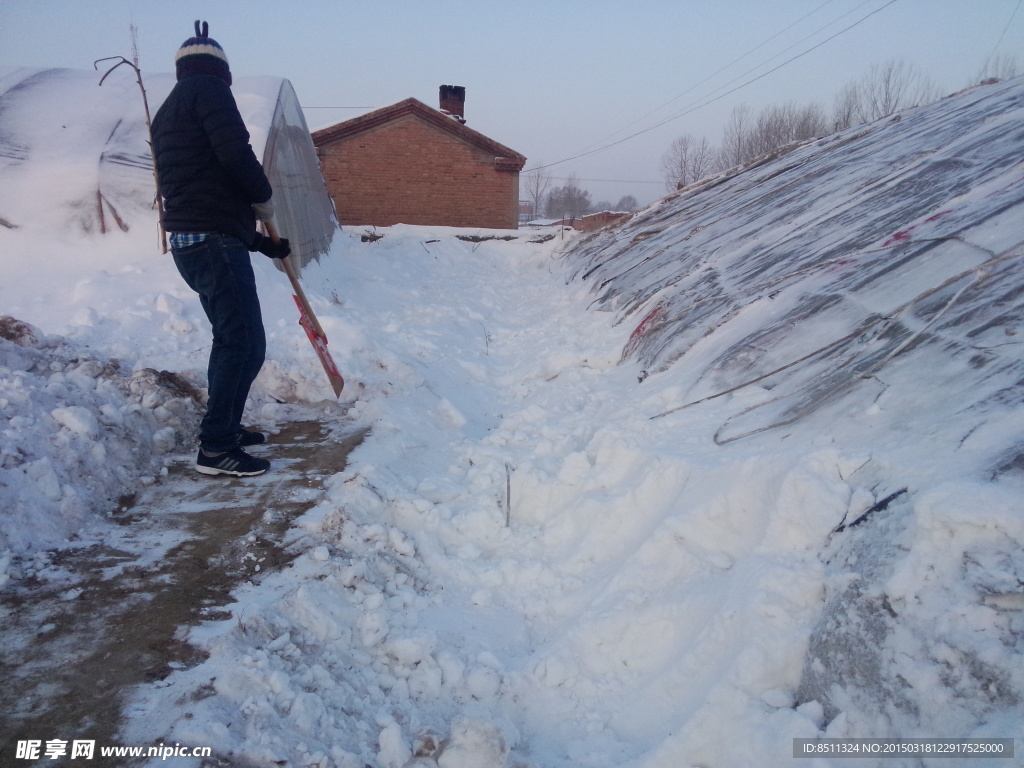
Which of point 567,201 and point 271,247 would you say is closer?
point 271,247

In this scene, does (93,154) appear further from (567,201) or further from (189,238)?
(567,201)

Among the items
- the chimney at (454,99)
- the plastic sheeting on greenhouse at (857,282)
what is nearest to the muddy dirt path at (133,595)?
the plastic sheeting on greenhouse at (857,282)

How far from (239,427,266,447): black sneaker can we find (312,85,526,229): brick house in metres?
15.9

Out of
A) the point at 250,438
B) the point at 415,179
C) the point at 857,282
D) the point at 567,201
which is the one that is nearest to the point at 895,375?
the point at 857,282

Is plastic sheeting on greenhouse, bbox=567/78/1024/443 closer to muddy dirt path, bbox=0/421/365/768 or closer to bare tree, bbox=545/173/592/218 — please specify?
muddy dirt path, bbox=0/421/365/768

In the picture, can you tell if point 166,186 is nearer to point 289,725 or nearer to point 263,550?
point 263,550

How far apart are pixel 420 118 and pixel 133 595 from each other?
17.8 meters

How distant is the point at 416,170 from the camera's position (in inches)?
707

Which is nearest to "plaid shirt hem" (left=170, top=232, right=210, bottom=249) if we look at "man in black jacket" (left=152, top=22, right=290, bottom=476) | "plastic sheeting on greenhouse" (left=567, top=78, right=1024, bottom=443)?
"man in black jacket" (left=152, top=22, right=290, bottom=476)

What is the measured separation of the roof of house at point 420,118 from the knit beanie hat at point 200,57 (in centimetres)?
1588

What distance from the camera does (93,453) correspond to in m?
2.62

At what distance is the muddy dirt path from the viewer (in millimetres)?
1499

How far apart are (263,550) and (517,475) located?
51.5 inches

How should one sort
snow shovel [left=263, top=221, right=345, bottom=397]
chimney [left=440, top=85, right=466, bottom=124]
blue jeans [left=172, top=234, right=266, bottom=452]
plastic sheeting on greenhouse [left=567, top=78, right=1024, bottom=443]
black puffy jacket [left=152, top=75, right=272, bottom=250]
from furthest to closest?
1. chimney [left=440, top=85, right=466, bottom=124]
2. snow shovel [left=263, top=221, right=345, bottom=397]
3. blue jeans [left=172, top=234, right=266, bottom=452]
4. black puffy jacket [left=152, top=75, right=272, bottom=250]
5. plastic sheeting on greenhouse [left=567, top=78, right=1024, bottom=443]
